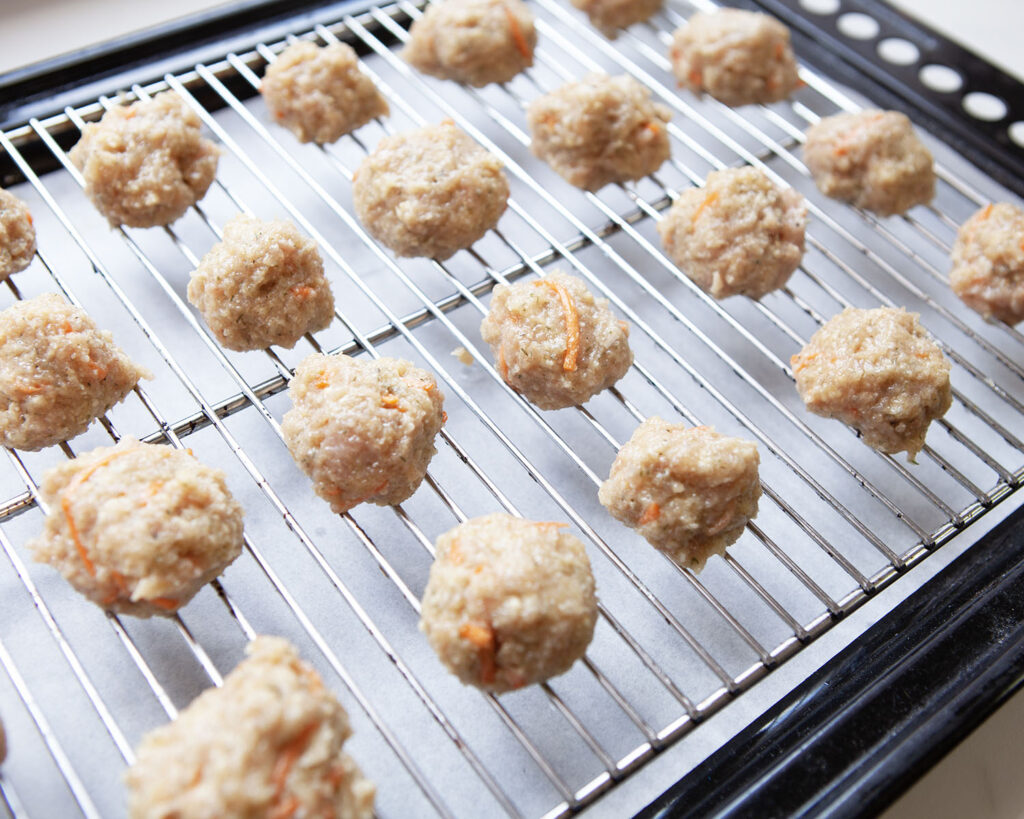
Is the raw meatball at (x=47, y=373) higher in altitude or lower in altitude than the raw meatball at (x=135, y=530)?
higher

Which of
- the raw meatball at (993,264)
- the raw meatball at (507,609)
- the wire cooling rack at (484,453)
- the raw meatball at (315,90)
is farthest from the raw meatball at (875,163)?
the raw meatball at (507,609)

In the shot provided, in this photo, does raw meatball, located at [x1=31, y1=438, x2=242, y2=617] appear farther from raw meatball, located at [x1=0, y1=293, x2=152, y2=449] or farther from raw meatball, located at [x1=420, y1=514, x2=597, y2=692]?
raw meatball, located at [x1=420, y1=514, x2=597, y2=692]

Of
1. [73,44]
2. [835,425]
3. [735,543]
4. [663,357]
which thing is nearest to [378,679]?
[735,543]

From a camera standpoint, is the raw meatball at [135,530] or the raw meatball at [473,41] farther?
the raw meatball at [473,41]

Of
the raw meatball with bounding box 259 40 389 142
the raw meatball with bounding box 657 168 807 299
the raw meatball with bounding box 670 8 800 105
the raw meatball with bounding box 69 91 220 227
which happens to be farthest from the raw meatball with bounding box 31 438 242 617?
the raw meatball with bounding box 670 8 800 105

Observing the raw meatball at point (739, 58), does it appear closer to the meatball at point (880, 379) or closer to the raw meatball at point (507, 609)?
the meatball at point (880, 379)
